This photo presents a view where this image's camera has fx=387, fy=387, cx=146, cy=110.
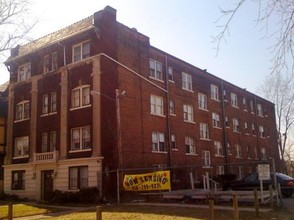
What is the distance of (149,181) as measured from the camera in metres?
24.6

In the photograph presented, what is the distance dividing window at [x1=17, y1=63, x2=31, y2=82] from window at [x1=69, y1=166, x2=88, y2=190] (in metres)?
12.1

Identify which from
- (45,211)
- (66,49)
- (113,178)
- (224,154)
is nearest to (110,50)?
(66,49)

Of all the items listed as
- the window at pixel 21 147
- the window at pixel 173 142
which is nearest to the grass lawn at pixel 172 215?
the window at pixel 173 142

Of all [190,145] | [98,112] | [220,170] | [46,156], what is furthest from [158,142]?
[220,170]

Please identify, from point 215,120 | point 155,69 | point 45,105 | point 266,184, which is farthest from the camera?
point 215,120

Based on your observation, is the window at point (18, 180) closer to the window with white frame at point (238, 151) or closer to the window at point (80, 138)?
the window at point (80, 138)

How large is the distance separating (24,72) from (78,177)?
14.0 m

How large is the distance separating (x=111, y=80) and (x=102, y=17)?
17.3ft

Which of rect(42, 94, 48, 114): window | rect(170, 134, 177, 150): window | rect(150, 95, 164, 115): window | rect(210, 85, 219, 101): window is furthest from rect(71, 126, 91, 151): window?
rect(210, 85, 219, 101): window

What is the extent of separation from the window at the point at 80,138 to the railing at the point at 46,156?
71.5 inches

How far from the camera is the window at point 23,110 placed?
36719mm

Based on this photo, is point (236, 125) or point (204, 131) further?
point (236, 125)

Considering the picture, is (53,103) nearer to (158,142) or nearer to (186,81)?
(158,142)

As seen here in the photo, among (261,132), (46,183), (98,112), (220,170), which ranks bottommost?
(46,183)
